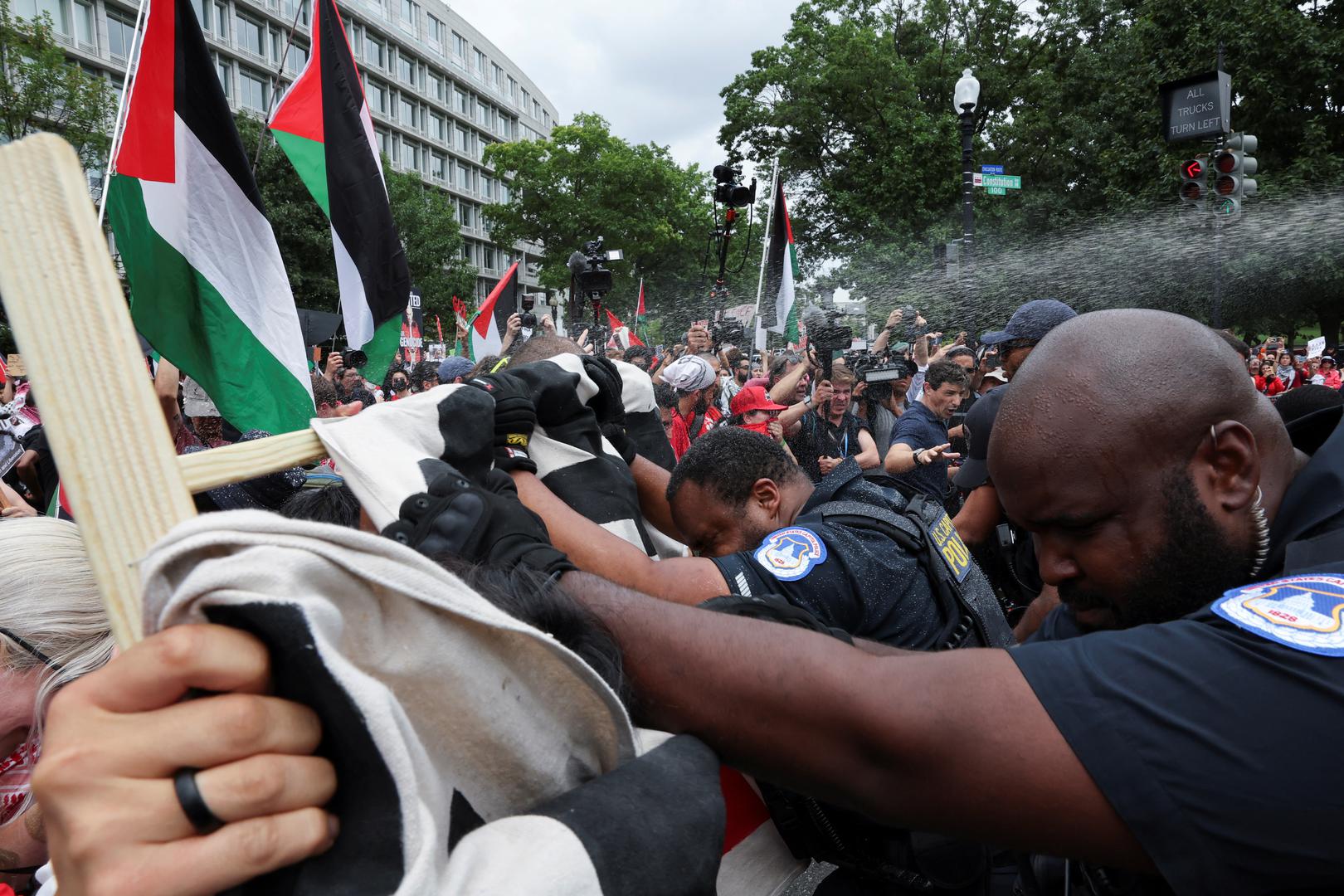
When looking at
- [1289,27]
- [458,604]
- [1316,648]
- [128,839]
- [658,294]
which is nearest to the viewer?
[128,839]

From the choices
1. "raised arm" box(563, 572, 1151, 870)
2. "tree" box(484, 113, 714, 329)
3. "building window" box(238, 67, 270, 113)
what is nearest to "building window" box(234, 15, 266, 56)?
"building window" box(238, 67, 270, 113)

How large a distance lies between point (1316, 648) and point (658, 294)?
48.4m

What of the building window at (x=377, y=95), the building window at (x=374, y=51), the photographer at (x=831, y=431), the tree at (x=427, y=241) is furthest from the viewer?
the building window at (x=377, y=95)

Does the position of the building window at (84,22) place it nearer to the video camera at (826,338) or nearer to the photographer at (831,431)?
the video camera at (826,338)

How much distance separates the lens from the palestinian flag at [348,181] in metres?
3.78

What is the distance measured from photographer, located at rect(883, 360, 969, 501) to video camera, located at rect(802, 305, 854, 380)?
1.32 m

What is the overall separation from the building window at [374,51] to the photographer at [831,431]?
180 feet

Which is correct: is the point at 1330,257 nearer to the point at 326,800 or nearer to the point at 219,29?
the point at 326,800

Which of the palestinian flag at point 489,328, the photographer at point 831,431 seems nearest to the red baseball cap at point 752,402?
the photographer at point 831,431

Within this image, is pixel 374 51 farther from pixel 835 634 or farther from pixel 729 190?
pixel 835 634

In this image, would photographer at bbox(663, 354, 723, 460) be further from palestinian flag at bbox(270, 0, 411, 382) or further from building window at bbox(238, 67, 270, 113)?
building window at bbox(238, 67, 270, 113)

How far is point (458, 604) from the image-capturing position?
772 millimetres

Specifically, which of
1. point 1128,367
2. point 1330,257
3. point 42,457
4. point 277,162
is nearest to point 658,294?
point 277,162

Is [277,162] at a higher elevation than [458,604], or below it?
higher
